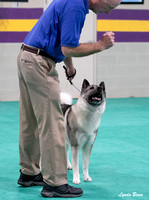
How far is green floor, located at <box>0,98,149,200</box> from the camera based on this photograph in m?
3.29

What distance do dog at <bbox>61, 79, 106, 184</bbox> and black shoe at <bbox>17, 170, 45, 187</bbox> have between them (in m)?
0.29

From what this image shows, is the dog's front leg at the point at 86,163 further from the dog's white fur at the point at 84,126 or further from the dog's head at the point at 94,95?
the dog's head at the point at 94,95

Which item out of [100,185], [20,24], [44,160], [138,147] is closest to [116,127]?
[138,147]

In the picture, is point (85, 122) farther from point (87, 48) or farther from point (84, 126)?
point (87, 48)

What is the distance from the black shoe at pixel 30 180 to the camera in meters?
3.44

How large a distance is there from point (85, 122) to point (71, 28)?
3.23ft

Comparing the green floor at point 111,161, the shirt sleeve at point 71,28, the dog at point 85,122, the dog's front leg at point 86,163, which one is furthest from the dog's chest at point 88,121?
the shirt sleeve at point 71,28

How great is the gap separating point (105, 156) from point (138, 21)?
567 centimetres

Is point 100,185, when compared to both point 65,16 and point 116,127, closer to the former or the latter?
point 65,16

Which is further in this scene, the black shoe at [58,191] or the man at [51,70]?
the black shoe at [58,191]

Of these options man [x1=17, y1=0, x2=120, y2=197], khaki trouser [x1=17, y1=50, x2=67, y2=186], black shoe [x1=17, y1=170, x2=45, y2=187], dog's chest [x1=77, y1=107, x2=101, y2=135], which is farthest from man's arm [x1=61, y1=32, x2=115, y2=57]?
black shoe [x1=17, y1=170, x2=45, y2=187]

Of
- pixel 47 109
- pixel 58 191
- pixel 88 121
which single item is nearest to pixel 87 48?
pixel 47 109

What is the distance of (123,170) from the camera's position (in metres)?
3.91

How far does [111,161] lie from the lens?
4.23 metres
